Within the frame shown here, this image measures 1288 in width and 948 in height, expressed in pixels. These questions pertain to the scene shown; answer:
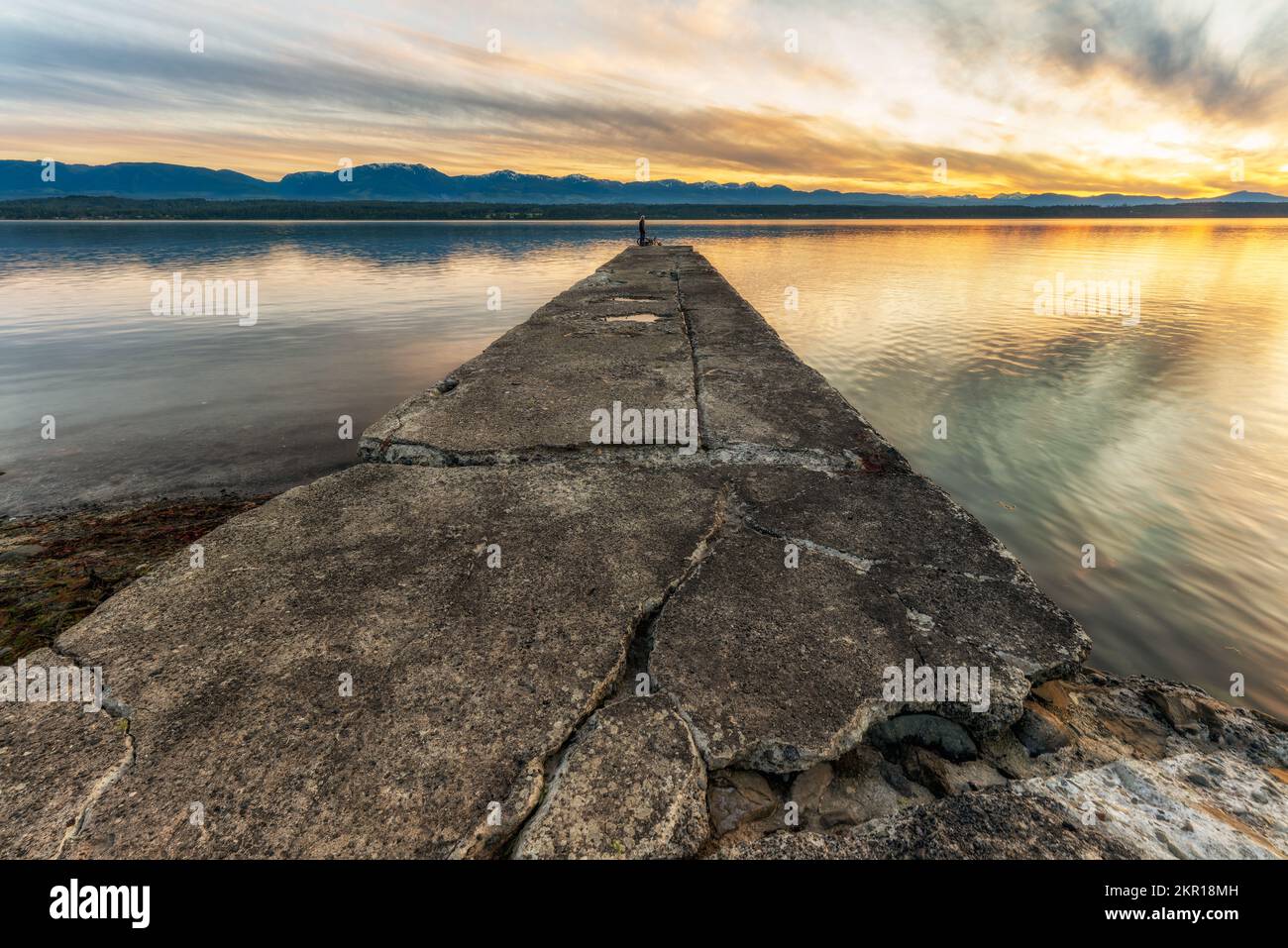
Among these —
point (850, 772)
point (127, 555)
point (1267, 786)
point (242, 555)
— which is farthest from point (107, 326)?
point (1267, 786)

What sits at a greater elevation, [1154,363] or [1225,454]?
[1154,363]

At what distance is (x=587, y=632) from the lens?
1799 millimetres

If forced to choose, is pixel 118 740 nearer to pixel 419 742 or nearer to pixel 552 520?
pixel 419 742

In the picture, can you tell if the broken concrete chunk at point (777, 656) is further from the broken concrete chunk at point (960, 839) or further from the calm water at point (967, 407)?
the calm water at point (967, 407)

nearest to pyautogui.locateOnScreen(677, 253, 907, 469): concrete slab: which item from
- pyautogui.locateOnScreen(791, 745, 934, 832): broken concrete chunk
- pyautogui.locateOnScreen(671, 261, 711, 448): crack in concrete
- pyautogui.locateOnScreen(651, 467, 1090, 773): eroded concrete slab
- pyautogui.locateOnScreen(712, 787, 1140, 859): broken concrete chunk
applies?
pyautogui.locateOnScreen(671, 261, 711, 448): crack in concrete

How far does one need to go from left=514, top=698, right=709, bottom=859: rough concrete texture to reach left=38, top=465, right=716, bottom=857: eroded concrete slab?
0.07 meters

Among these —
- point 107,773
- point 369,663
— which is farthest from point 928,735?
point 107,773

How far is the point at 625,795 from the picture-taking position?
1.33 meters

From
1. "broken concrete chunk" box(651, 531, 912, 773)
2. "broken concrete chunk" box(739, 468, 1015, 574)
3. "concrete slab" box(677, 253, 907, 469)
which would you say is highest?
"concrete slab" box(677, 253, 907, 469)

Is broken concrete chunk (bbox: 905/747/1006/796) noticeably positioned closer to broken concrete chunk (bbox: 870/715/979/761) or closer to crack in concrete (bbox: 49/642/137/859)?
broken concrete chunk (bbox: 870/715/979/761)

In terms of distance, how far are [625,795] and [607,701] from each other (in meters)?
0.31

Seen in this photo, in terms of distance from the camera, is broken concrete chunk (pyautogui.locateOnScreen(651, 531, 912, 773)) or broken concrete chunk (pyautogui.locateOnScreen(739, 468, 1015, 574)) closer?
broken concrete chunk (pyautogui.locateOnScreen(651, 531, 912, 773))

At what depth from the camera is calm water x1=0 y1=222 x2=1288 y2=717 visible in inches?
161
